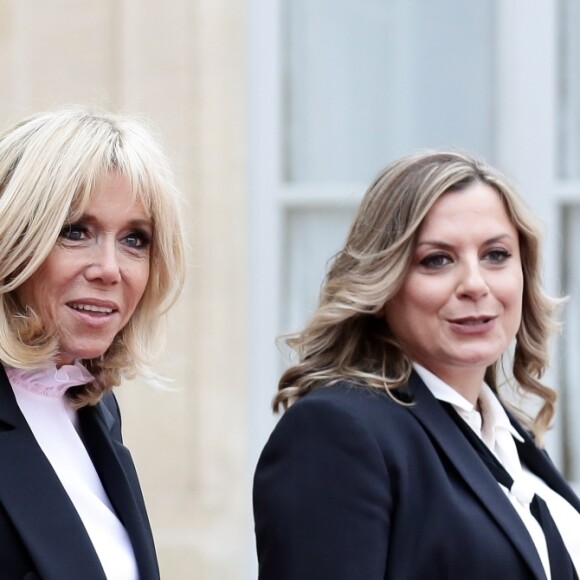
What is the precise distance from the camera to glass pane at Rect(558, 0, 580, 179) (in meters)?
5.18

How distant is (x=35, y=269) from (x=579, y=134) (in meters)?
3.27

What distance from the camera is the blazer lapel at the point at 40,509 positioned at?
7.48ft

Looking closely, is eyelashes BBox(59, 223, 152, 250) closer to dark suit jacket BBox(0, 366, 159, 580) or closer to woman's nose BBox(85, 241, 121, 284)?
woman's nose BBox(85, 241, 121, 284)

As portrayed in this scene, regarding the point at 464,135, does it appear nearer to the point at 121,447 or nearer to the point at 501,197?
the point at 501,197

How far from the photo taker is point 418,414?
2.74m

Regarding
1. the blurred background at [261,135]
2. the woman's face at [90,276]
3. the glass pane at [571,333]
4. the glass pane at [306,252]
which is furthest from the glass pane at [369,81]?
the woman's face at [90,276]

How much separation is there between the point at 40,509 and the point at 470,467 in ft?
2.96

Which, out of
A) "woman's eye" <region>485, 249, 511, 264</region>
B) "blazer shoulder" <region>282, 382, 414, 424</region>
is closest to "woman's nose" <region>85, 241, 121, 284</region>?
"blazer shoulder" <region>282, 382, 414, 424</region>

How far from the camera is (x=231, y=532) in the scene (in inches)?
198

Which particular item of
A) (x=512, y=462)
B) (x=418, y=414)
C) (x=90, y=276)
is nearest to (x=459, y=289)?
(x=418, y=414)

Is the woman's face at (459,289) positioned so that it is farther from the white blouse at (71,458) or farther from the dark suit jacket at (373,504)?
the white blouse at (71,458)

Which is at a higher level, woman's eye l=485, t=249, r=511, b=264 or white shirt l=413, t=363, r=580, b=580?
woman's eye l=485, t=249, r=511, b=264

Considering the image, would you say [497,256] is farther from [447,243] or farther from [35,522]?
[35,522]

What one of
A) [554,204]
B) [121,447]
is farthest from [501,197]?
[554,204]
